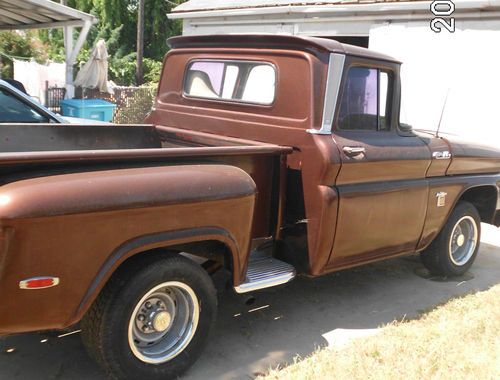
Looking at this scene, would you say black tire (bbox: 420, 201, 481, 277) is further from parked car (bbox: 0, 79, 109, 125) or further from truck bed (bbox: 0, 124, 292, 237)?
parked car (bbox: 0, 79, 109, 125)

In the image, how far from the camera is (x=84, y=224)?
103 inches

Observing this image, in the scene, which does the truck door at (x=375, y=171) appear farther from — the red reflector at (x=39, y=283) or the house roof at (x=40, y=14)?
the house roof at (x=40, y=14)

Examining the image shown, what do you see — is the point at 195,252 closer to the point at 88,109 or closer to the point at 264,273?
the point at 264,273

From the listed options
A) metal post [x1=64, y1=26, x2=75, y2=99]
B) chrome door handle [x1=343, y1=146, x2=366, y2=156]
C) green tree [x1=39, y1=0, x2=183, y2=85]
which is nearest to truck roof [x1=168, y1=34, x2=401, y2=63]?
chrome door handle [x1=343, y1=146, x2=366, y2=156]

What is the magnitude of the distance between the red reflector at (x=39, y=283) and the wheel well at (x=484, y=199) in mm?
4010

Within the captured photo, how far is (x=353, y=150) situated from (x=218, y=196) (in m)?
1.20

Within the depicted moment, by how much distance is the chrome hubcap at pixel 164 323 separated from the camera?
10.2ft

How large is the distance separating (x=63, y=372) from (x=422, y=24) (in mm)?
8504

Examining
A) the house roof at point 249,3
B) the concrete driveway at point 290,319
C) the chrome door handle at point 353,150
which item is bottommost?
the concrete driveway at point 290,319

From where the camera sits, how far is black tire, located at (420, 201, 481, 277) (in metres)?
5.11

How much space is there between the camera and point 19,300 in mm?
2535

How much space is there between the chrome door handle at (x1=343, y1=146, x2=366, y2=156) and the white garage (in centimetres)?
489

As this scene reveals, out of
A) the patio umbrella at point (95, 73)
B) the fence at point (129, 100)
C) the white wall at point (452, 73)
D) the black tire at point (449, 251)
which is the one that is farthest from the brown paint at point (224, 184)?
the patio umbrella at point (95, 73)

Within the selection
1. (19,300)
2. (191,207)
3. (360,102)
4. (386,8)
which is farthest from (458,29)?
(19,300)
